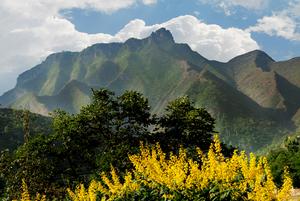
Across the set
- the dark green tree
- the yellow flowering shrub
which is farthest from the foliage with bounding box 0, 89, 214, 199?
the yellow flowering shrub

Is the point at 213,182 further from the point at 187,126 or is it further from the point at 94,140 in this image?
the point at 187,126

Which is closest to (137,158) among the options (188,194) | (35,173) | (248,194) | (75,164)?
(188,194)

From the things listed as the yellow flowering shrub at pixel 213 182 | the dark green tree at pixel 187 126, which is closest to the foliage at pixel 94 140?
the dark green tree at pixel 187 126

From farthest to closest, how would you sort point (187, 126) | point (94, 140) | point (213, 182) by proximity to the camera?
point (187, 126) → point (94, 140) → point (213, 182)

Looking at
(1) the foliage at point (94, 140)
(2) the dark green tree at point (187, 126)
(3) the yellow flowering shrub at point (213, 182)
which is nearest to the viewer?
(3) the yellow flowering shrub at point (213, 182)

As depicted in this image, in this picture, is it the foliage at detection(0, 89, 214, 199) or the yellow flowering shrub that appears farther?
the foliage at detection(0, 89, 214, 199)

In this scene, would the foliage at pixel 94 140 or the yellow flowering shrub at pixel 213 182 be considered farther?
the foliage at pixel 94 140

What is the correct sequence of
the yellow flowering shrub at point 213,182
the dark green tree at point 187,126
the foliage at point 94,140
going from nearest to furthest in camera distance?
the yellow flowering shrub at point 213,182, the foliage at point 94,140, the dark green tree at point 187,126

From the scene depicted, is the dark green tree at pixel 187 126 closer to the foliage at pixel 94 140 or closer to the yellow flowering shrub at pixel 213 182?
the foliage at pixel 94 140

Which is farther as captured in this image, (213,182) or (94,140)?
(94,140)

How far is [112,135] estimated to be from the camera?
49.1 metres

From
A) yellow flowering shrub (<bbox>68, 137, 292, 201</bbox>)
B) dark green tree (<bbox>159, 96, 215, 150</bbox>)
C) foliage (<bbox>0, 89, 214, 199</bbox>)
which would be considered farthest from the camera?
dark green tree (<bbox>159, 96, 215, 150</bbox>)

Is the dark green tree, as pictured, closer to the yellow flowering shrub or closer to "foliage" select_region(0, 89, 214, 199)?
"foliage" select_region(0, 89, 214, 199)

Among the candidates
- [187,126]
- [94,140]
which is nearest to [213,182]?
[94,140]
